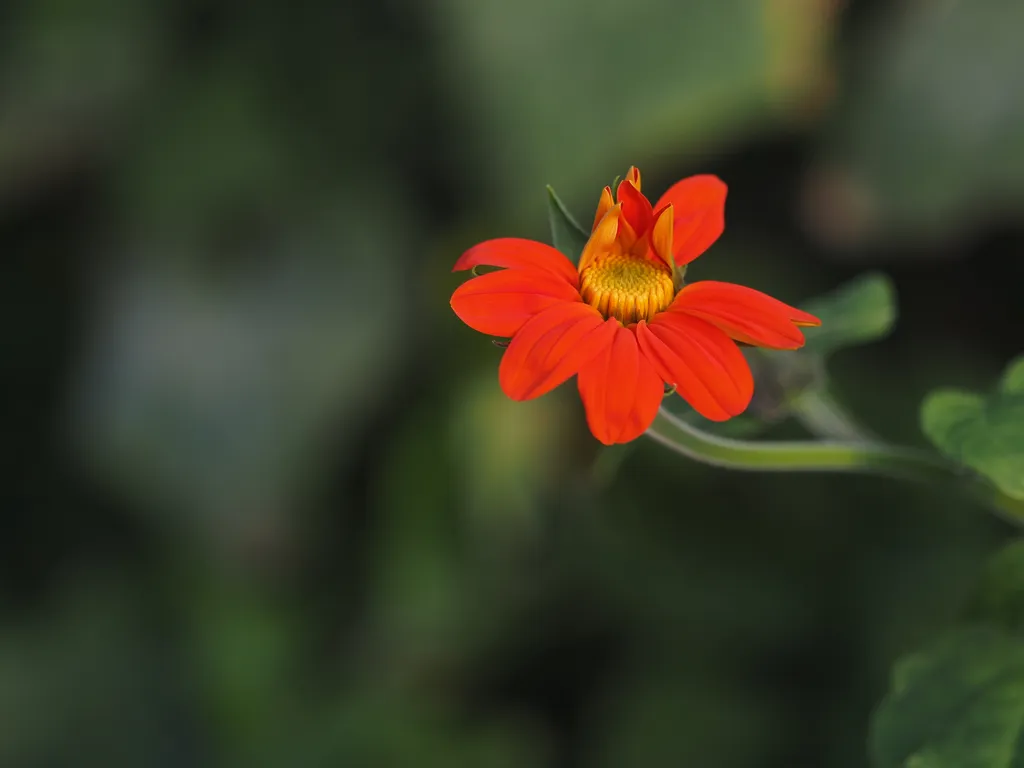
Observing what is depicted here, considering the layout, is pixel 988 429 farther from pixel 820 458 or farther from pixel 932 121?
pixel 932 121

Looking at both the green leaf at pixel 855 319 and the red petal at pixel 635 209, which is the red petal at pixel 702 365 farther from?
the green leaf at pixel 855 319

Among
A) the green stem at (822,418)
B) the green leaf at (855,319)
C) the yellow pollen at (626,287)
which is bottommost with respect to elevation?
the yellow pollen at (626,287)

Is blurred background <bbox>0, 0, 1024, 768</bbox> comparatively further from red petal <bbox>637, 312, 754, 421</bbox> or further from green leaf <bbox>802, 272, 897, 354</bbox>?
red petal <bbox>637, 312, 754, 421</bbox>

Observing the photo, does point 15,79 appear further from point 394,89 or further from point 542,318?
point 542,318

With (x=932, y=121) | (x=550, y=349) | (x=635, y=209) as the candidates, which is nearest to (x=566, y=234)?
(x=635, y=209)

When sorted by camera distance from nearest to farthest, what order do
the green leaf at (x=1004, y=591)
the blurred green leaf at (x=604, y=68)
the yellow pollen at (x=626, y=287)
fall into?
the yellow pollen at (x=626, y=287)
the green leaf at (x=1004, y=591)
the blurred green leaf at (x=604, y=68)

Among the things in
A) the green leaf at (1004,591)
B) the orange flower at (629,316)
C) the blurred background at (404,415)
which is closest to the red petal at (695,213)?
the orange flower at (629,316)
